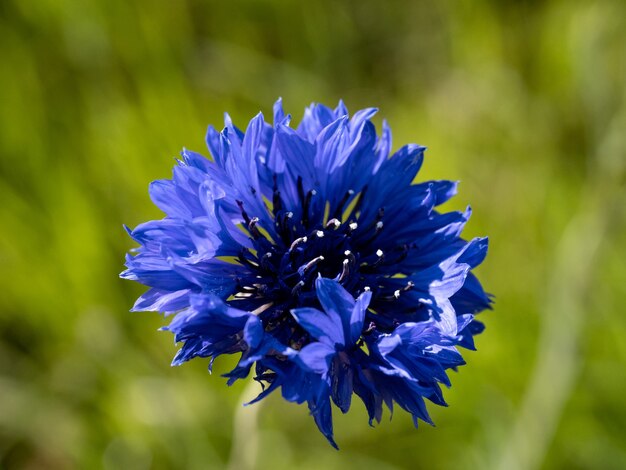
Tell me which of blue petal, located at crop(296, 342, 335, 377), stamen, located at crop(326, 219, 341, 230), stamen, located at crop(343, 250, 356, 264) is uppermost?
stamen, located at crop(326, 219, 341, 230)

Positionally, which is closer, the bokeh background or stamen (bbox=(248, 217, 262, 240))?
stamen (bbox=(248, 217, 262, 240))

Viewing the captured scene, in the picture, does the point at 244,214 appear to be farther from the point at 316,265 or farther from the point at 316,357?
the point at 316,357

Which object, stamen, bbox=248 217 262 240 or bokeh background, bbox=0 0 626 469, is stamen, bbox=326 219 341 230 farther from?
bokeh background, bbox=0 0 626 469

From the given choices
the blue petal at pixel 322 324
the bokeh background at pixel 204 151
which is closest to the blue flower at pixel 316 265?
the blue petal at pixel 322 324

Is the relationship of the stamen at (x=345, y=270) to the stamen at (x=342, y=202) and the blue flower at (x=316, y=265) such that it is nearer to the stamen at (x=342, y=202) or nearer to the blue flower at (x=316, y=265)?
the blue flower at (x=316, y=265)

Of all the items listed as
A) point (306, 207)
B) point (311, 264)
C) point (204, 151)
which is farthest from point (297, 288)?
point (204, 151)

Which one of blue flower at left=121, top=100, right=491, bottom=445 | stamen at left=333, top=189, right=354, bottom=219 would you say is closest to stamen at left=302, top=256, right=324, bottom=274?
blue flower at left=121, top=100, right=491, bottom=445
